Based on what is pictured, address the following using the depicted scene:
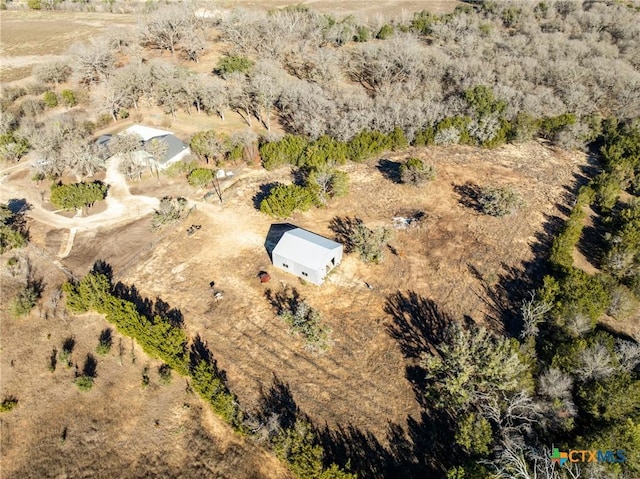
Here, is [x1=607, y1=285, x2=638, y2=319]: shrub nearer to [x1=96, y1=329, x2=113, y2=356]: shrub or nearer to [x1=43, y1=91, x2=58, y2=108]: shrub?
[x1=96, y1=329, x2=113, y2=356]: shrub

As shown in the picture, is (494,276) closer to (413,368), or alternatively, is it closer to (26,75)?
(413,368)

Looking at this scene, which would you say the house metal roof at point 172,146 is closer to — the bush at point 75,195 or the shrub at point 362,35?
the bush at point 75,195

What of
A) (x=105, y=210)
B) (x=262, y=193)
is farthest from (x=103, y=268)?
(x=262, y=193)

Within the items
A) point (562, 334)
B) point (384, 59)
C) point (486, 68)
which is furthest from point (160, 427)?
point (486, 68)

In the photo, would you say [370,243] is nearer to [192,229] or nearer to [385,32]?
[192,229]

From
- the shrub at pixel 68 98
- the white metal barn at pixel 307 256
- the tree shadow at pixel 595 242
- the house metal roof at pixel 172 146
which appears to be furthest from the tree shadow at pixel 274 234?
the shrub at pixel 68 98

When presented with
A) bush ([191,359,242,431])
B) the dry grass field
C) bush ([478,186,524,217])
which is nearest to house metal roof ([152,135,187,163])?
the dry grass field
